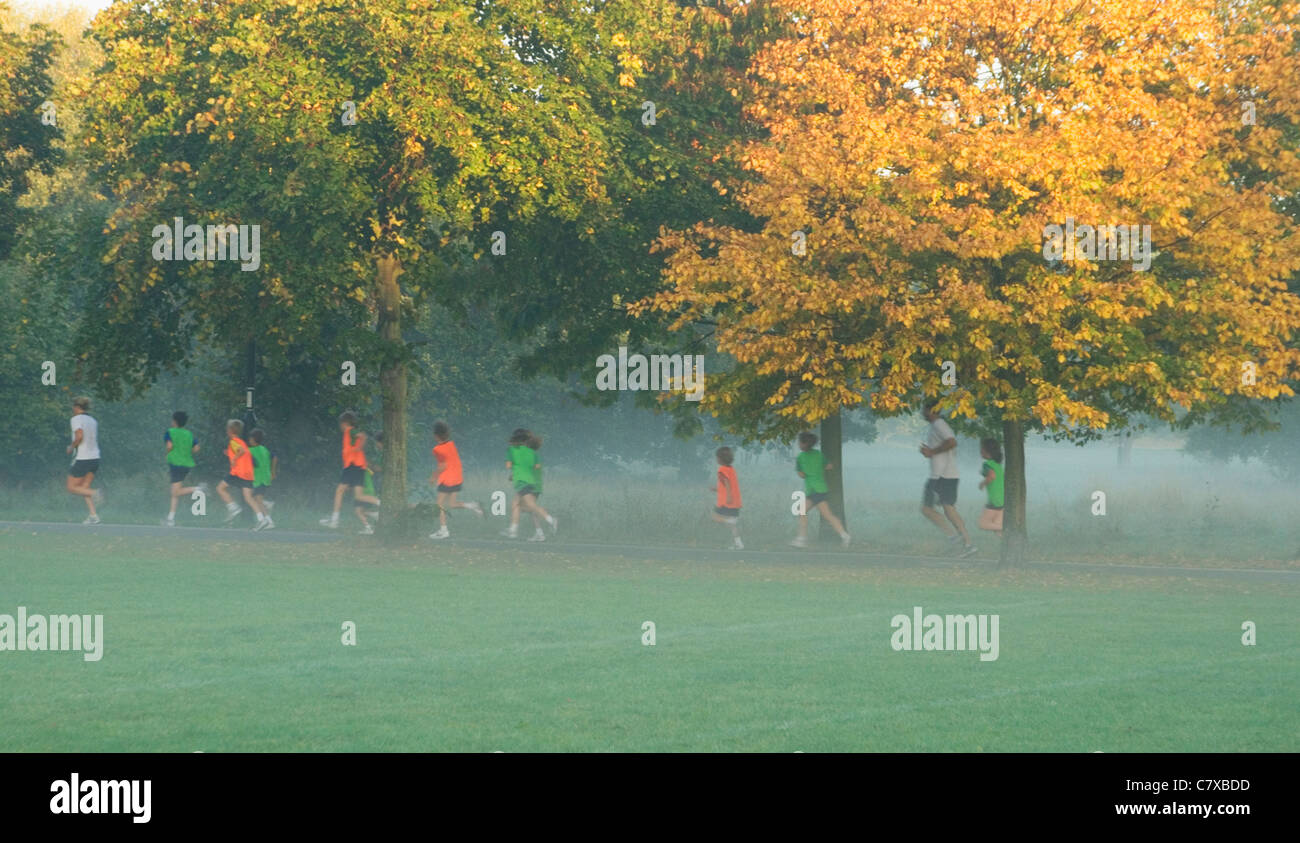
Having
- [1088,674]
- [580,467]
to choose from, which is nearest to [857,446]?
[580,467]

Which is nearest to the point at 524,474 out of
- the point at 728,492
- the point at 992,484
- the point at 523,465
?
the point at 523,465

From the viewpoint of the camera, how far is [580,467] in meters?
57.7

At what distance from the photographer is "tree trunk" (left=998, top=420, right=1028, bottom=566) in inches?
897

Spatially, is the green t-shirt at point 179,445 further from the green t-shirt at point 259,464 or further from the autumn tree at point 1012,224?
the autumn tree at point 1012,224

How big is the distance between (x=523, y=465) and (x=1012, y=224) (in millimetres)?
9436

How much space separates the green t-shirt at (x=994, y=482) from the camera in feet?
78.9

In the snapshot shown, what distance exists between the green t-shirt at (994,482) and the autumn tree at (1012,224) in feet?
2.06

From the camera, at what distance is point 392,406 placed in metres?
26.0

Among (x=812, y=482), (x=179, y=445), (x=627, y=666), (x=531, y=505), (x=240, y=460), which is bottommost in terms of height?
(x=627, y=666)

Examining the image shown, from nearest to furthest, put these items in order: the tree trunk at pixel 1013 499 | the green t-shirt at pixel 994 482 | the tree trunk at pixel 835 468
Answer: the tree trunk at pixel 1013 499
the green t-shirt at pixel 994 482
the tree trunk at pixel 835 468

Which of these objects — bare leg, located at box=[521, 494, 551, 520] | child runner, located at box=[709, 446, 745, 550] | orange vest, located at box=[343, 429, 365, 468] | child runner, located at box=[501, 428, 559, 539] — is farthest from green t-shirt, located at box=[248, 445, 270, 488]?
child runner, located at box=[709, 446, 745, 550]

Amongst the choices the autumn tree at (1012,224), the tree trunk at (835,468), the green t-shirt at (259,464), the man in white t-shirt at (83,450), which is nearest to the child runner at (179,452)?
the green t-shirt at (259,464)

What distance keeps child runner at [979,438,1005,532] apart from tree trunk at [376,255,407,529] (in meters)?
9.32

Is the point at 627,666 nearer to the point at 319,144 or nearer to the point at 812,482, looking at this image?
the point at 319,144
